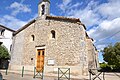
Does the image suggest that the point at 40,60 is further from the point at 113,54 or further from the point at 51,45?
the point at 113,54

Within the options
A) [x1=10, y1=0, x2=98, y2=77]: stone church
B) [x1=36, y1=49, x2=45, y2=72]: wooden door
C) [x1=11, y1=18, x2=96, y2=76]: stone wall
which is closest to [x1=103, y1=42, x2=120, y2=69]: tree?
[x1=10, y1=0, x2=98, y2=77]: stone church

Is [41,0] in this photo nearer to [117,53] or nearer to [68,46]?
[68,46]

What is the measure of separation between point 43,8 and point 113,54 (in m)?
13.9

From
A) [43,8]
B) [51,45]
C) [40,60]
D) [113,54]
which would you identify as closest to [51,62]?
[40,60]

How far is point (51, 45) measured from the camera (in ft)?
53.9

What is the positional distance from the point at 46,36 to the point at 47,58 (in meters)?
2.39

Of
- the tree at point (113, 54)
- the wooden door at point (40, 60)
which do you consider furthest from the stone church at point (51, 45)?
the tree at point (113, 54)

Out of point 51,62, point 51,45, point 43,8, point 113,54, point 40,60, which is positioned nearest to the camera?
point 51,62

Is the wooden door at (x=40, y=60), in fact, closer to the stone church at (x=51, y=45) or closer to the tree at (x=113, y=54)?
the stone church at (x=51, y=45)

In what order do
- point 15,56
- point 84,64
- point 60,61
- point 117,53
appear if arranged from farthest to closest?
point 117,53 → point 15,56 → point 60,61 → point 84,64

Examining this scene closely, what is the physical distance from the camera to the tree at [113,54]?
25.0 m

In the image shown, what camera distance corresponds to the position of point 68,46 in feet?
50.5

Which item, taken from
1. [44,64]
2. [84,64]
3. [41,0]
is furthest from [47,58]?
[41,0]

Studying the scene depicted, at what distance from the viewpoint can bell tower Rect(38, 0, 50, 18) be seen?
17966 millimetres
